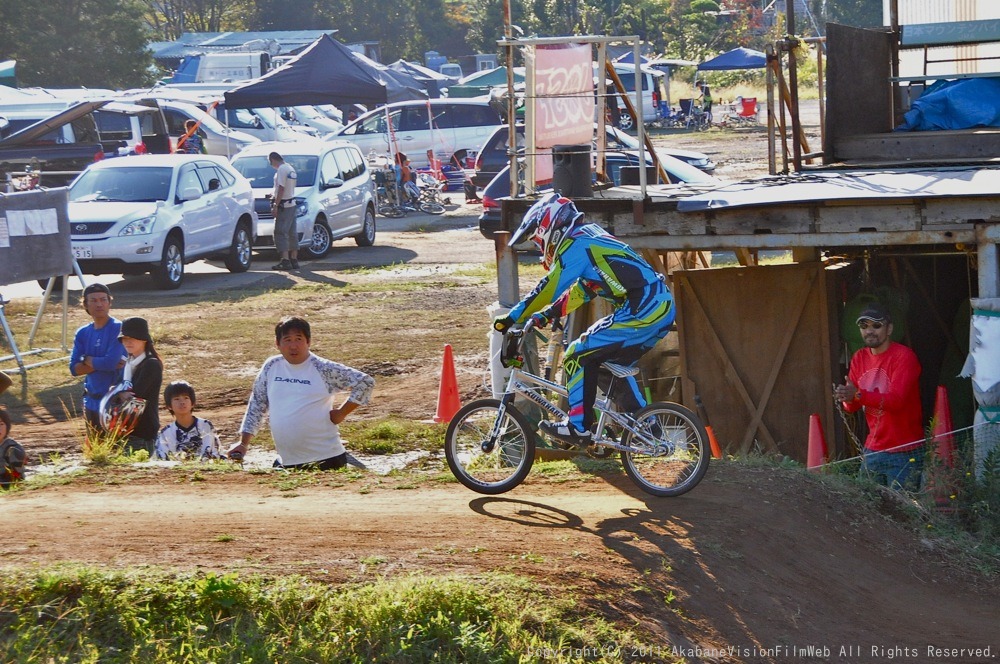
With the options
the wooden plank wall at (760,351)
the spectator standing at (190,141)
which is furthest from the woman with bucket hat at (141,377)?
the spectator standing at (190,141)

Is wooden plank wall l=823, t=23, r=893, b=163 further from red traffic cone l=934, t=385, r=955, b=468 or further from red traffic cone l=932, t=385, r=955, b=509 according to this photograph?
red traffic cone l=932, t=385, r=955, b=509

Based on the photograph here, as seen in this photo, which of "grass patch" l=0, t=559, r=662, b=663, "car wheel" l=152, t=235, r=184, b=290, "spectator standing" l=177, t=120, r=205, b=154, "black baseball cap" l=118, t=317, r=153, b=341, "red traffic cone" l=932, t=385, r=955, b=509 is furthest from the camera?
"spectator standing" l=177, t=120, r=205, b=154

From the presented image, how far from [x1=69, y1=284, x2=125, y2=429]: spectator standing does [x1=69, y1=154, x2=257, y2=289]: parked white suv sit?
7.66m

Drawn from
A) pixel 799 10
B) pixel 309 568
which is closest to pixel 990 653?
pixel 309 568

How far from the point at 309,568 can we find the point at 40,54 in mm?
46909

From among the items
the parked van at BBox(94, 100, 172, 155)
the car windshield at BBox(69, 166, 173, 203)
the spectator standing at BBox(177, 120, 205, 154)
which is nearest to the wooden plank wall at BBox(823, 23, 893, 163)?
the car windshield at BBox(69, 166, 173, 203)

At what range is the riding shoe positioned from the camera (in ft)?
24.2

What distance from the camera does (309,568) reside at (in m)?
5.93

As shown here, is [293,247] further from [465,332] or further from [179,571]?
[179,571]

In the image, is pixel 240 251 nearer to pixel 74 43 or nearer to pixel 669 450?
pixel 669 450

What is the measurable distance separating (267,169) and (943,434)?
16.4 m

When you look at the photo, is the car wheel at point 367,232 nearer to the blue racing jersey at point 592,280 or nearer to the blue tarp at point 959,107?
the blue tarp at point 959,107

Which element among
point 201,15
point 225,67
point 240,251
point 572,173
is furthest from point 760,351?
point 201,15

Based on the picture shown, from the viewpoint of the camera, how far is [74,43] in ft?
159
